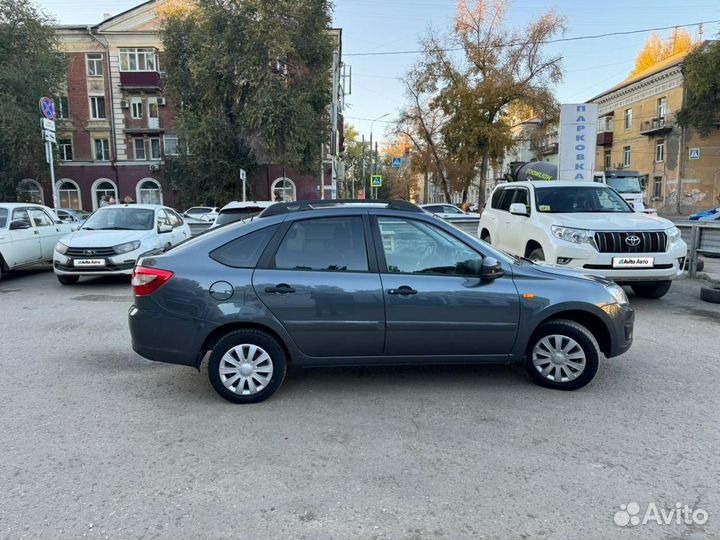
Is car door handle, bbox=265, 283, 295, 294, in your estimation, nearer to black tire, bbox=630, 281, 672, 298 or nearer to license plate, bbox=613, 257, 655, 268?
license plate, bbox=613, 257, 655, 268

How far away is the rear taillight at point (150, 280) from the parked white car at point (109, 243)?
5165 mm

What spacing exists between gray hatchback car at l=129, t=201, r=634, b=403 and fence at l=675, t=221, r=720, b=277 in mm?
7416

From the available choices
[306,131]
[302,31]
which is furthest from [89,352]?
[302,31]

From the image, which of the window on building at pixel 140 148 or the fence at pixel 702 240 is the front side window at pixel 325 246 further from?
the window on building at pixel 140 148

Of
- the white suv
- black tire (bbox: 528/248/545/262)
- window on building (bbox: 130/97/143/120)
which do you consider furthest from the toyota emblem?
window on building (bbox: 130/97/143/120)

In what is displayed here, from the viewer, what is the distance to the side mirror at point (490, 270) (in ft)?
13.2

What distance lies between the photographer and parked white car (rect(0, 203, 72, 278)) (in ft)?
32.9

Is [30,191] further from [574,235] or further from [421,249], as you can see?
[421,249]

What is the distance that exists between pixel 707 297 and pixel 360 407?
7.11 m

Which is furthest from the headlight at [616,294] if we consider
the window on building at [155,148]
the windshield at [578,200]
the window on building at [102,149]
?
the window on building at [102,149]

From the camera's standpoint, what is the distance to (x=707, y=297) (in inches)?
320

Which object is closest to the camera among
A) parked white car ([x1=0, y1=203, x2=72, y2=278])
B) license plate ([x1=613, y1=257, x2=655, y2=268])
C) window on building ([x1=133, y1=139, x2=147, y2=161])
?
license plate ([x1=613, y1=257, x2=655, y2=268])

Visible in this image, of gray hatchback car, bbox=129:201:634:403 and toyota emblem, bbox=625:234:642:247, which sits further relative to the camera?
toyota emblem, bbox=625:234:642:247

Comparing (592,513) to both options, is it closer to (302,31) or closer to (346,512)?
(346,512)
